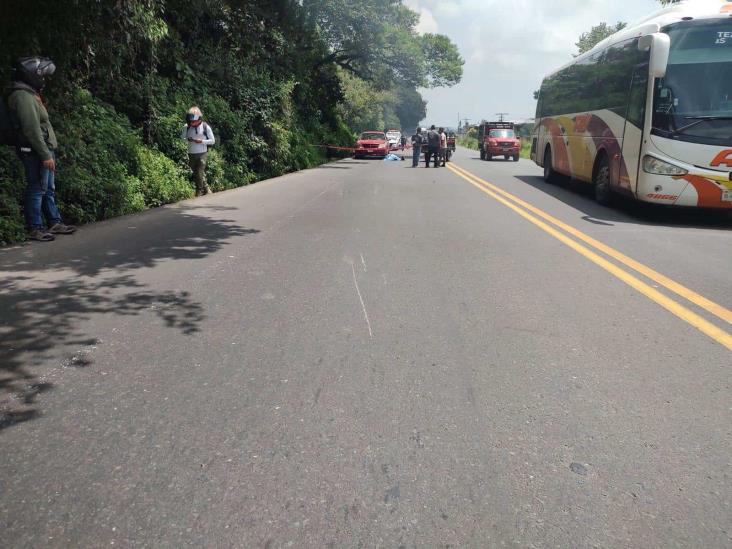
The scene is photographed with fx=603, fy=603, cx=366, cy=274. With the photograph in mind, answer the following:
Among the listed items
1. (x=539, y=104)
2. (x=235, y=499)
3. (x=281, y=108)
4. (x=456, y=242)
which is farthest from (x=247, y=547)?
(x=539, y=104)

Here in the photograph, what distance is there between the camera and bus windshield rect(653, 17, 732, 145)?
9.23m

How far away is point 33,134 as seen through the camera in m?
6.71

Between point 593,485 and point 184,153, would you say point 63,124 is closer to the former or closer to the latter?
point 184,153

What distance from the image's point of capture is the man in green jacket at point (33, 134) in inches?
261

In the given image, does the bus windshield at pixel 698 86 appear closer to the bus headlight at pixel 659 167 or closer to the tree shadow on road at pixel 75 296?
the bus headlight at pixel 659 167

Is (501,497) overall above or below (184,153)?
below

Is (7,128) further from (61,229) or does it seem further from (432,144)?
(432,144)

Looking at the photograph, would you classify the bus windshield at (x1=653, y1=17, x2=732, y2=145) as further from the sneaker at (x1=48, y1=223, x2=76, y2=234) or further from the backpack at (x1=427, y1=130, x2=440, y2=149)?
the backpack at (x1=427, y1=130, x2=440, y2=149)

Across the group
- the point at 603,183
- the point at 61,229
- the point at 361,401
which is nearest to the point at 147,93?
the point at 61,229

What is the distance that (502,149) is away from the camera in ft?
112

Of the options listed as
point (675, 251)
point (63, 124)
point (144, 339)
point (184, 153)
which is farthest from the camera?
point (184, 153)

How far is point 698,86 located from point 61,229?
9.45 metres

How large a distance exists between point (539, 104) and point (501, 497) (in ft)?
62.7

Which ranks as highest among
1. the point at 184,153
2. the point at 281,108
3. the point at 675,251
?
the point at 281,108
